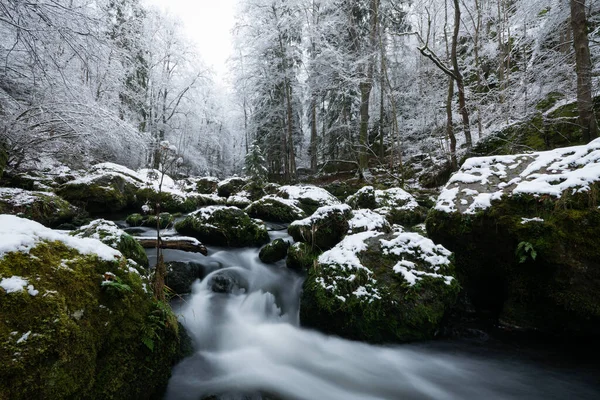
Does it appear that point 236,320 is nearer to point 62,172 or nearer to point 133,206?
point 133,206

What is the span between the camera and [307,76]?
20.4m

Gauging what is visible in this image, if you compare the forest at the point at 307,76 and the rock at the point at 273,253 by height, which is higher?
the forest at the point at 307,76

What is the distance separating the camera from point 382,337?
3.61 m

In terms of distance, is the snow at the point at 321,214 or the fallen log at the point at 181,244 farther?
the snow at the point at 321,214

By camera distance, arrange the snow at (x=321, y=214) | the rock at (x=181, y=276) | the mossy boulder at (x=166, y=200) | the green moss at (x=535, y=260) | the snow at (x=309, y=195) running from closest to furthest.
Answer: the green moss at (x=535, y=260) → the rock at (x=181, y=276) → the snow at (x=321, y=214) → the snow at (x=309, y=195) → the mossy boulder at (x=166, y=200)

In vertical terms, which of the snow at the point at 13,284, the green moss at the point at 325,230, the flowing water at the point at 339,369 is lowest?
the flowing water at the point at 339,369

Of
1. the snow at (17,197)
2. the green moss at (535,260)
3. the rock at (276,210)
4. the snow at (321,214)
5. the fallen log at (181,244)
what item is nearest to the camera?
the green moss at (535,260)

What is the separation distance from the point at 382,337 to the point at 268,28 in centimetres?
1727

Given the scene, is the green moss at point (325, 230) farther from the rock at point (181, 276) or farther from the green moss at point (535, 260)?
the rock at point (181, 276)

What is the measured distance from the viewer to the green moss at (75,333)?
1.53 meters

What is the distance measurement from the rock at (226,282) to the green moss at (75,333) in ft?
8.44

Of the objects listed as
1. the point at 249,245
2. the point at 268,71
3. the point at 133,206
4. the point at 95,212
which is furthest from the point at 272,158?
the point at 249,245

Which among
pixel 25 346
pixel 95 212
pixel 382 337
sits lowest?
pixel 382 337

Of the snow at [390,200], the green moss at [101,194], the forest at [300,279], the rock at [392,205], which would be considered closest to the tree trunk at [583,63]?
the forest at [300,279]
